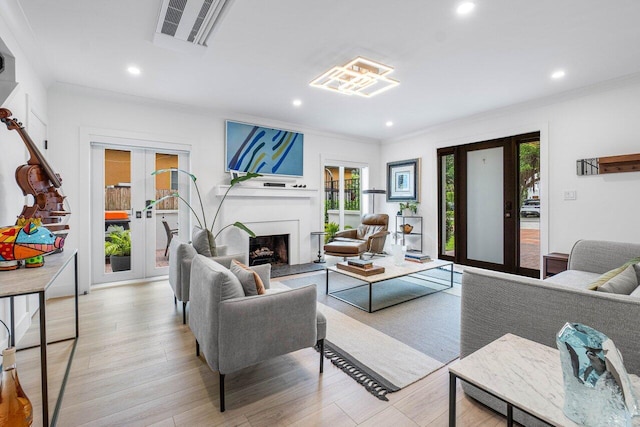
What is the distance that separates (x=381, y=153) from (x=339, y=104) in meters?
2.54

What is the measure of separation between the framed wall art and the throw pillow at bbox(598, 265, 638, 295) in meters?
4.12

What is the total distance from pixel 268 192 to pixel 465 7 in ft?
11.8

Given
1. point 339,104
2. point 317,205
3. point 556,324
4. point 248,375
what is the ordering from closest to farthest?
point 556,324 → point 248,375 → point 339,104 → point 317,205

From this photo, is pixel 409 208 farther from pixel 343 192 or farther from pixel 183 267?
pixel 183 267

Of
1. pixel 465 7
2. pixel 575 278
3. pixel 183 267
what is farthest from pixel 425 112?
pixel 183 267

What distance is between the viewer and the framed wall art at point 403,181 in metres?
5.87

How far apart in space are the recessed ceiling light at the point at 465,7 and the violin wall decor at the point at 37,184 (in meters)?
3.11

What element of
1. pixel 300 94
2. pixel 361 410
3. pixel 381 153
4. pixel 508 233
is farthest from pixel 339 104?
pixel 361 410

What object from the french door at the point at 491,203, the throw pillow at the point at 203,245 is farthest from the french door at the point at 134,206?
the french door at the point at 491,203

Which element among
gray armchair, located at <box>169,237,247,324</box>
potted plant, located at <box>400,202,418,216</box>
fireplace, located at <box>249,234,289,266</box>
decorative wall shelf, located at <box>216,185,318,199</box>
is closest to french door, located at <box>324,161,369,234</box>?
decorative wall shelf, located at <box>216,185,318,199</box>

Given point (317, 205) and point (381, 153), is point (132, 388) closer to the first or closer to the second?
point (317, 205)

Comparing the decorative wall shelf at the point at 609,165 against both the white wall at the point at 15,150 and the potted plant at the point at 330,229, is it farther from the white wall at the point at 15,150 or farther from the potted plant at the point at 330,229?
the white wall at the point at 15,150

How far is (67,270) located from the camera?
3.60 m

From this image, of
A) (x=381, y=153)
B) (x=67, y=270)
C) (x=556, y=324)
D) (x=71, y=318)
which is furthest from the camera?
(x=381, y=153)
